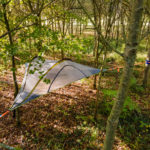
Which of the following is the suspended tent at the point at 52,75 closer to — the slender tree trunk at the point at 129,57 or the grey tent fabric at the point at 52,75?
the grey tent fabric at the point at 52,75

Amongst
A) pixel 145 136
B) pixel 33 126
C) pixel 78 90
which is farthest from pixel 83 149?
pixel 78 90

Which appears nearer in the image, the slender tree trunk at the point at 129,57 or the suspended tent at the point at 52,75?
the slender tree trunk at the point at 129,57

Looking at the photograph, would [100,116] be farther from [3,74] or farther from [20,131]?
[3,74]

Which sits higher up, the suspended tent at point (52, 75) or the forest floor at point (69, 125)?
the suspended tent at point (52, 75)

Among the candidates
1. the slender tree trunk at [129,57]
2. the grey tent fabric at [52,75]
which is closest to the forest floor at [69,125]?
the grey tent fabric at [52,75]

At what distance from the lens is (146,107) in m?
4.29

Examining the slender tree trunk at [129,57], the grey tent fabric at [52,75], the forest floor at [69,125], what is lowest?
the forest floor at [69,125]

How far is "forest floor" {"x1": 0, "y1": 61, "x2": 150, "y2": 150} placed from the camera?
2975mm

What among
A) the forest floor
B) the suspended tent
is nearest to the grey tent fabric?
the suspended tent

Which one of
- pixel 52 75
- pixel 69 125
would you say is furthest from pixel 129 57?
pixel 69 125

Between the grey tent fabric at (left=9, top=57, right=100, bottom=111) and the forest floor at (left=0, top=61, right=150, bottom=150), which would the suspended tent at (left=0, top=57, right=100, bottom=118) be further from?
the forest floor at (left=0, top=61, right=150, bottom=150)

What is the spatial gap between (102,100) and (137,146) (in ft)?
6.31

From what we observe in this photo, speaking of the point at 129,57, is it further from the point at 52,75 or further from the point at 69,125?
the point at 69,125

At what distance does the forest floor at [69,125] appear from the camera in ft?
9.76
